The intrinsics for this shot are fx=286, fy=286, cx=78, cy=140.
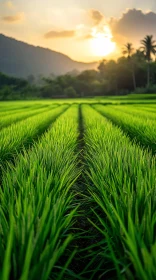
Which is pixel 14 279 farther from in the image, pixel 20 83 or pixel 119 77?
pixel 20 83

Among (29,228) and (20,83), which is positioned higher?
(20,83)

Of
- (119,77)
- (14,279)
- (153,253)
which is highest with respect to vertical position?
(119,77)

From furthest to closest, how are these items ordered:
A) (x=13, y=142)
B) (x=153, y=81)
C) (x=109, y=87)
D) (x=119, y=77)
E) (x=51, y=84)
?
(x=51, y=84)
(x=109, y=87)
(x=119, y=77)
(x=153, y=81)
(x=13, y=142)

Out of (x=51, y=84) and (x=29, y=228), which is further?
(x=51, y=84)

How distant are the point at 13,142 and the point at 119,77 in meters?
51.9

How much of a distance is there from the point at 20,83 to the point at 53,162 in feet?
220

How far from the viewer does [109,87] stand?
57.1m

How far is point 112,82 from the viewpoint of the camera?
55.8 metres

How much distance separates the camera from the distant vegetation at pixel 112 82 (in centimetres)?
4847

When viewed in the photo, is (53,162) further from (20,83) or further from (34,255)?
(20,83)

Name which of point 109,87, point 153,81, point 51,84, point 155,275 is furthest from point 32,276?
point 51,84

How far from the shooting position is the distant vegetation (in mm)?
48469

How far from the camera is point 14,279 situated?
3.37ft

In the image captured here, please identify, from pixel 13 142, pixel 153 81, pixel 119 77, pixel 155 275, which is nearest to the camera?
pixel 155 275
